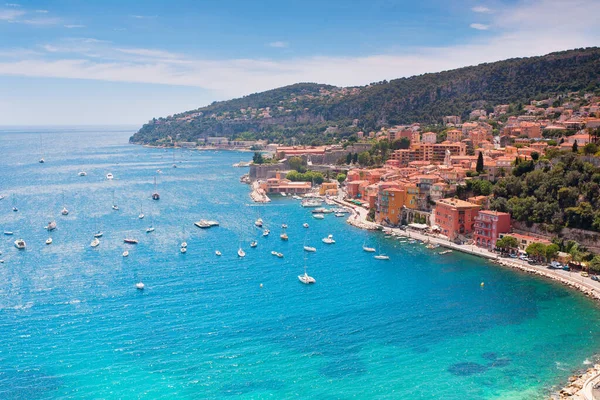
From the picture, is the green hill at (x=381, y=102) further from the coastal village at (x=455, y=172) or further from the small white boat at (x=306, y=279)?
the small white boat at (x=306, y=279)

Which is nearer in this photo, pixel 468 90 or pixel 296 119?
pixel 468 90

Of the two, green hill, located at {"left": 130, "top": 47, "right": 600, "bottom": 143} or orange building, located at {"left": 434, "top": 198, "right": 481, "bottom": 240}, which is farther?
green hill, located at {"left": 130, "top": 47, "right": 600, "bottom": 143}

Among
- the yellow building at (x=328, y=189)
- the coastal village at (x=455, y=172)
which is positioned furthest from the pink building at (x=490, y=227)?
the yellow building at (x=328, y=189)

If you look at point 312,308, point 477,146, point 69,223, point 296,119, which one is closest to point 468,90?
point 477,146

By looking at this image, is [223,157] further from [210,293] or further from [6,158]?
[210,293]

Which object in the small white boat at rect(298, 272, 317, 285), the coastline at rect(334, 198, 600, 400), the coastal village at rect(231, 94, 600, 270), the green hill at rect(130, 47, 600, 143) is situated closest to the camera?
the coastline at rect(334, 198, 600, 400)

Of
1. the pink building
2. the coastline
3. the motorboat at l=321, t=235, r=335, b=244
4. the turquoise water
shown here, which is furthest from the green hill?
the turquoise water

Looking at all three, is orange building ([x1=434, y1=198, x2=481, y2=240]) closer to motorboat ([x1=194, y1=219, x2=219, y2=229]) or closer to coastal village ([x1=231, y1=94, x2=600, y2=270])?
coastal village ([x1=231, y1=94, x2=600, y2=270])
